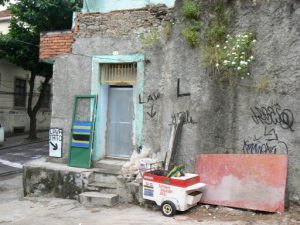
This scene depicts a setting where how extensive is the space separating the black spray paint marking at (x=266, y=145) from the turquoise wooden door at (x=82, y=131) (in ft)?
12.9

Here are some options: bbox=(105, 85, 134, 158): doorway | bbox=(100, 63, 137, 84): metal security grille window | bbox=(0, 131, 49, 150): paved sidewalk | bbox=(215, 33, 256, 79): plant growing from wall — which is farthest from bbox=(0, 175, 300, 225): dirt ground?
bbox=(0, 131, 49, 150): paved sidewalk

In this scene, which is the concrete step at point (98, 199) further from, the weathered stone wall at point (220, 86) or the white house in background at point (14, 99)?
the white house in background at point (14, 99)

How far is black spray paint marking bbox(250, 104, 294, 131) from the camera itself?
6594 mm

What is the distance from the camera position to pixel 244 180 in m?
6.80

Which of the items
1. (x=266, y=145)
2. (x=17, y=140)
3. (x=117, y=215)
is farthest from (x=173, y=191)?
(x=17, y=140)

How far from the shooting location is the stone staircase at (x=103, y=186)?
7935 mm

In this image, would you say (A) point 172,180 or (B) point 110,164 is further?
(B) point 110,164

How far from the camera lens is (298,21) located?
6605mm

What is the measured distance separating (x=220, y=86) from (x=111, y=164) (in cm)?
336

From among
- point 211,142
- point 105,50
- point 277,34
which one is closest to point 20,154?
point 105,50

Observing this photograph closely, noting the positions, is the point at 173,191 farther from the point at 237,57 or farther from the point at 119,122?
the point at 119,122

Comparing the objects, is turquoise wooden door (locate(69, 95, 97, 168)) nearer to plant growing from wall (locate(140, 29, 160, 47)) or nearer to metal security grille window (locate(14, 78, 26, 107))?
plant growing from wall (locate(140, 29, 160, 47))

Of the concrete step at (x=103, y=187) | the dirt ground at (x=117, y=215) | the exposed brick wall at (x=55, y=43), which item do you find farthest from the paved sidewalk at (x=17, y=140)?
the concrete step at (x=103, y=187)

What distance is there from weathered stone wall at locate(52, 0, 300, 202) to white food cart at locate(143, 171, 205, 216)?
2.78 ft
